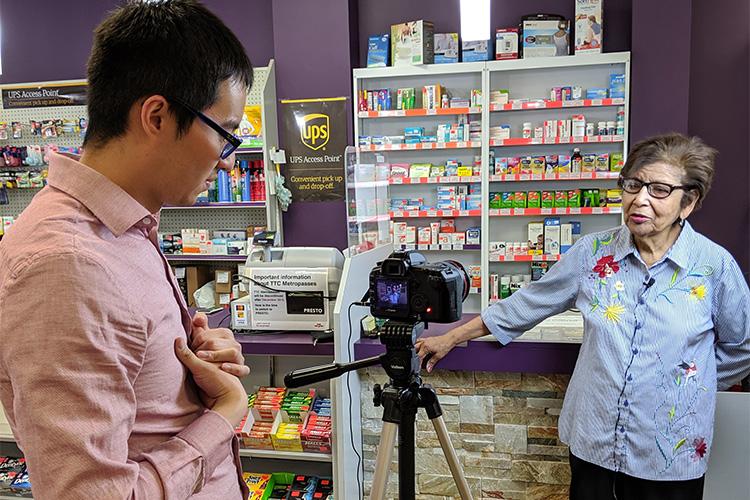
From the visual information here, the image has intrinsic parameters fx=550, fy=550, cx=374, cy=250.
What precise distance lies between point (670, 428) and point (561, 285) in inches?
18.3

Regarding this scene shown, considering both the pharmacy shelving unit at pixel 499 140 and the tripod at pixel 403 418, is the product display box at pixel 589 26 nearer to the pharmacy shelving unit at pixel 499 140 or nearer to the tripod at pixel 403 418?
the pharmacy shelving unit at pixel 499 140

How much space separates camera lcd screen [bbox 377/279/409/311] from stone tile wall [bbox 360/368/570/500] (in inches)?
23.6

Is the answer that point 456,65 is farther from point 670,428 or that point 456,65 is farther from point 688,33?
point 670,428

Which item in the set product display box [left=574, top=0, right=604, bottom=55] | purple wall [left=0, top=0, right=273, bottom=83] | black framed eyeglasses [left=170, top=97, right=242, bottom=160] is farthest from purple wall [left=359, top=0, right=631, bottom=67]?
black framed eyeglasses [left=170, top=97, right=242, bottom=160]

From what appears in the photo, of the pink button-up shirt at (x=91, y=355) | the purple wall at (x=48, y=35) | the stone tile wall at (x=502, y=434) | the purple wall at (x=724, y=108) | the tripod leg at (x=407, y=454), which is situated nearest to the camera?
the pink button-up shirt at (x=91, y=355)

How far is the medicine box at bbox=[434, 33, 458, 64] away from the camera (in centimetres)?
458

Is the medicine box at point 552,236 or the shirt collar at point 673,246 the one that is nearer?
the shirt collar at point 673,246

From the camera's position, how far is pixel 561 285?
5.34ft

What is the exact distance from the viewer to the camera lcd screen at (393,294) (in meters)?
1.41

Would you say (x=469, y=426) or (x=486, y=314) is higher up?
(x=486, y=314)

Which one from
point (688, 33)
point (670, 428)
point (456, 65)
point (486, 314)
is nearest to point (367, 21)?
point (456, 65)

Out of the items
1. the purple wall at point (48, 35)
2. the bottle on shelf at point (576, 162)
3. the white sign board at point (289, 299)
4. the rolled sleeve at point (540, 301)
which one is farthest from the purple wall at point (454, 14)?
the rolled sleeve at point (540, 301)

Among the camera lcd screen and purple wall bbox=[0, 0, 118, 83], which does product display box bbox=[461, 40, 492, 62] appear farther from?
the camera lcd screen

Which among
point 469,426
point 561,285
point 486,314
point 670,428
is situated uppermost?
point 561,285
